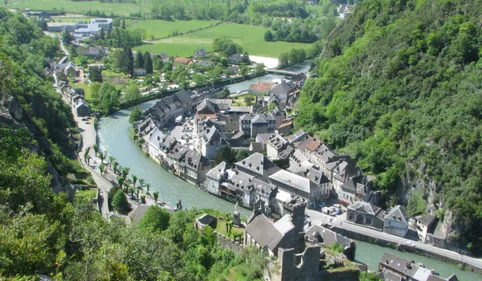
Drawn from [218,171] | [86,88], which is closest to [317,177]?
[218,171]

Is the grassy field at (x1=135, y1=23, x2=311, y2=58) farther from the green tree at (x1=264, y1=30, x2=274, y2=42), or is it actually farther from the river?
the river

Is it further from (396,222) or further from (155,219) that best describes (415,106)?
(155,219)

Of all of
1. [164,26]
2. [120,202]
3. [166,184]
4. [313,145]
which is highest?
[164,26]

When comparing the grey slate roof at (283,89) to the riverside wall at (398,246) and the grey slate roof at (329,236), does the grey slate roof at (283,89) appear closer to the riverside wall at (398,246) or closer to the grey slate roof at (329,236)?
the riverside wall at (398,246)

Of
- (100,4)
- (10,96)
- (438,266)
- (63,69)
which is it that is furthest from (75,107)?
(100,4)

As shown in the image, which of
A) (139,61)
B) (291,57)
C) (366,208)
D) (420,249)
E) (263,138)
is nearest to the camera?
(420,249)
